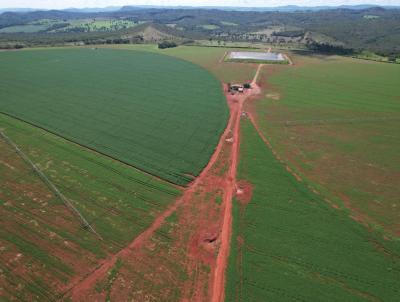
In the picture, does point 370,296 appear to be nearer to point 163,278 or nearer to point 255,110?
point 163,278

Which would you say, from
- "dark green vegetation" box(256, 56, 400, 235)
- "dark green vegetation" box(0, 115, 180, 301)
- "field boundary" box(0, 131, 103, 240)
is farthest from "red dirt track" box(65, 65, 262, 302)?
"dark green vegetation" box(256, 56, 400, 235)

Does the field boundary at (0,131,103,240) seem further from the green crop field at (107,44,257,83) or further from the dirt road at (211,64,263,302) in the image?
the green crop field at (107,44,257,83)

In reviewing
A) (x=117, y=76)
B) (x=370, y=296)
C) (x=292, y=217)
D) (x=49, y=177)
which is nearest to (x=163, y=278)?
(x=292, y=217)

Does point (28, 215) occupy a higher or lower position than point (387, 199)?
lower

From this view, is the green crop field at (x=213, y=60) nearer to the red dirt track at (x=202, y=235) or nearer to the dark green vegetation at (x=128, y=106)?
the dark green vegetation at (x=128, y=106)

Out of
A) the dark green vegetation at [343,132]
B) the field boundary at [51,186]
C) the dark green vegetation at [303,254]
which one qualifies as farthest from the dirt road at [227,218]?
the field boundary at [51,186]

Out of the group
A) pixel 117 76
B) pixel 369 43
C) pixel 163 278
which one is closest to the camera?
pixel 163 278

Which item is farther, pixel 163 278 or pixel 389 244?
pixel 389 244
